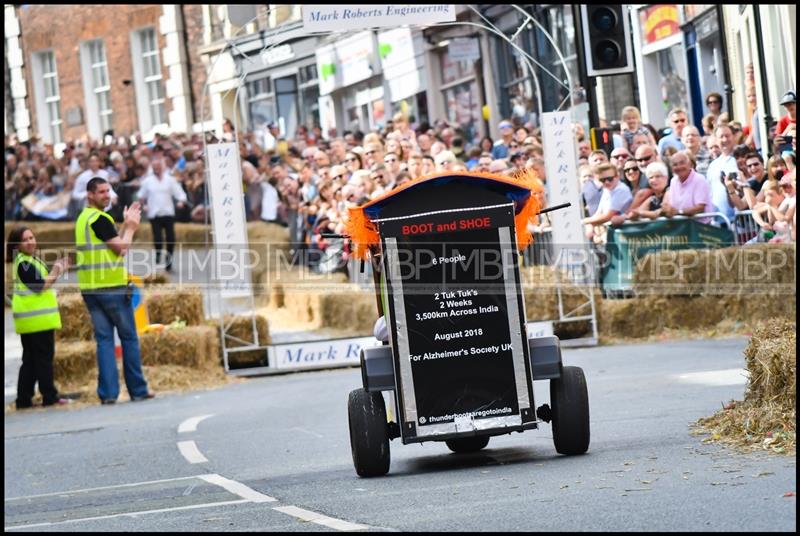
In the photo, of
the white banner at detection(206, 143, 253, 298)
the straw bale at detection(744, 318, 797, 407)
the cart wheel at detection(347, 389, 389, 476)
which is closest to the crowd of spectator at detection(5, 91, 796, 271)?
the white banner at detection(206, 143, 253, 298)

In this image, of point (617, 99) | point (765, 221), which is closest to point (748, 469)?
point (765, 221)

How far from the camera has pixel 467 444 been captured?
11453mm

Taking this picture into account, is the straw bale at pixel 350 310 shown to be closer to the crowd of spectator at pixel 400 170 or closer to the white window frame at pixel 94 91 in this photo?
the crowd of spectator at pixel 400 170

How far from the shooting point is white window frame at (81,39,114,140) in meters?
51.3

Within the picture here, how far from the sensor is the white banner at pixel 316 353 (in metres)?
21.3

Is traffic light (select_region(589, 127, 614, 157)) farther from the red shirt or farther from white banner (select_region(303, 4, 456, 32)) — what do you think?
white banner (select_region(303, 4, 456, 32))

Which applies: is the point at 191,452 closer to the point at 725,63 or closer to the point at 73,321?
the point at 73,321

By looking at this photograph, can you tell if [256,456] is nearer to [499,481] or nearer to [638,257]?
[499,481]

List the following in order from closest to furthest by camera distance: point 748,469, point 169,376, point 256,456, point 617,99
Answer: point 748,469, point 256,456, point 169,376, point 617,99

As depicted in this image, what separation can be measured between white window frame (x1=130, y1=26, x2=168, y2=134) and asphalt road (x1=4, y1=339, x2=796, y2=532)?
33.9 m

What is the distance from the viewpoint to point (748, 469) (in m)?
8.73

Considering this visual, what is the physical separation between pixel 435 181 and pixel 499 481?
1946 mm

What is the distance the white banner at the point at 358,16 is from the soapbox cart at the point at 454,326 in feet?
30.3

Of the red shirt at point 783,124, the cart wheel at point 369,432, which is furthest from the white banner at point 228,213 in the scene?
the cart wheel at point 369,432
